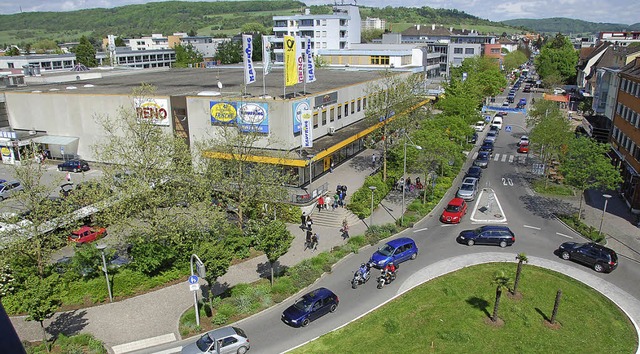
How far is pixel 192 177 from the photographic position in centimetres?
2870

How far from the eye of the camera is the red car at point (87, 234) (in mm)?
32344

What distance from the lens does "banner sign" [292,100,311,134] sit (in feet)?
Result: 130

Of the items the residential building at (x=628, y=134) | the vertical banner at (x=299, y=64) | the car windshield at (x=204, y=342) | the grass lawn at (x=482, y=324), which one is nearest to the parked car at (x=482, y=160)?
the residential building at (x=628, y=134)

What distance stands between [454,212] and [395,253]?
30.4ft

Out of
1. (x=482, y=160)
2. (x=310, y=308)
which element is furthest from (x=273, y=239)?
(x=482, y=160)

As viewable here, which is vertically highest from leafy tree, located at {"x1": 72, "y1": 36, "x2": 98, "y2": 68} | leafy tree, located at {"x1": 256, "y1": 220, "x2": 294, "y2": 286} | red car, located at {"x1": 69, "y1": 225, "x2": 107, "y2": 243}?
leafy tree, located at {"x1": 72, "y1": 36, "x2": 98, "y2": 68}

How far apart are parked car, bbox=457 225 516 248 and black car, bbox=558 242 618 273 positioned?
328 cm

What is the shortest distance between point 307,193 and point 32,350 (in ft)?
69.8

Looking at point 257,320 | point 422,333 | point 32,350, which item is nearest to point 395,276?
point 422,333

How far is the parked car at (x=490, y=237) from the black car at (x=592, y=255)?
3280 mm

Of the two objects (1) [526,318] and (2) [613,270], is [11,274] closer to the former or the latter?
(1) [526,318]

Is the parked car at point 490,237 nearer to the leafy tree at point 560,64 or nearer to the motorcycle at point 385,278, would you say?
the motorcycle at point 385,278

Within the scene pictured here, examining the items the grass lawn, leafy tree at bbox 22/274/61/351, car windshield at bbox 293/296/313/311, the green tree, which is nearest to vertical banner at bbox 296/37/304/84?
the grass lawn

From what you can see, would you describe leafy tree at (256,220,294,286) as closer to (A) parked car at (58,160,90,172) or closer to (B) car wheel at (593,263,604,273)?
(B) car wheel at (593,263,604,273)
